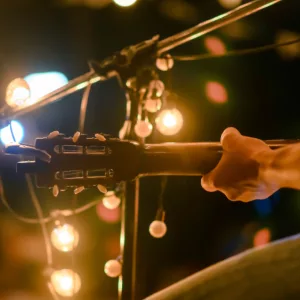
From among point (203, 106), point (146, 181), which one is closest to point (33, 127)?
point (146, 181)

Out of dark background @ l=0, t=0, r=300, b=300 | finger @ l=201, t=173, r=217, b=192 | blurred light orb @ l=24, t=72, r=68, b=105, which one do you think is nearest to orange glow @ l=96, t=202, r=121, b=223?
dark background @ l=0, t=0, r=300, b=300

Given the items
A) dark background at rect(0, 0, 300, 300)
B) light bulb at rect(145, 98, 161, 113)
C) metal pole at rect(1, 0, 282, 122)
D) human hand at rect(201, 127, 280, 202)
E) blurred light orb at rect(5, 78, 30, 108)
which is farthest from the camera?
dark background at rect(0, 0, 300, 300)

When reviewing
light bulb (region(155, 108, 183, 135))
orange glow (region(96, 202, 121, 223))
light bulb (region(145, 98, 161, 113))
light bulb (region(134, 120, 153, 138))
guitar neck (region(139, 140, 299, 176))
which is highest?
orange glow (region(96, 202, 121, 223))

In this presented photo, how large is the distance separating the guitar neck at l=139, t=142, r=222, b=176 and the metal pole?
41 centimetres

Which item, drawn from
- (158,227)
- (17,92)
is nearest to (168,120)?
(158,227)

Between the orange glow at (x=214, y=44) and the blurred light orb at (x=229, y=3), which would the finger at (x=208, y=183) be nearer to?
the blurred light orb at (x=229, y=3)

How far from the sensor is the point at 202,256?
8.42ft

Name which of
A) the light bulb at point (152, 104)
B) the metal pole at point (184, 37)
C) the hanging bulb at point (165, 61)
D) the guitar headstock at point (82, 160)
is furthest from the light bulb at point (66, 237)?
A: the guitar headstock at point (82, 160)

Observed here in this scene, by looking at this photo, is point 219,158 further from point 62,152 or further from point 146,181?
point 146,181

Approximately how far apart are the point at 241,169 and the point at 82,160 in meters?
0.31

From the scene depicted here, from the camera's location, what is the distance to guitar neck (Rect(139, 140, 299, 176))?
667 millimetres

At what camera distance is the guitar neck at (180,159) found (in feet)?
2.20

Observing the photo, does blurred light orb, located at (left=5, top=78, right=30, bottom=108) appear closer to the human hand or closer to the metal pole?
the metal pole

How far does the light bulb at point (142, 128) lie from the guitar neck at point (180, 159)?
1.99 feet
